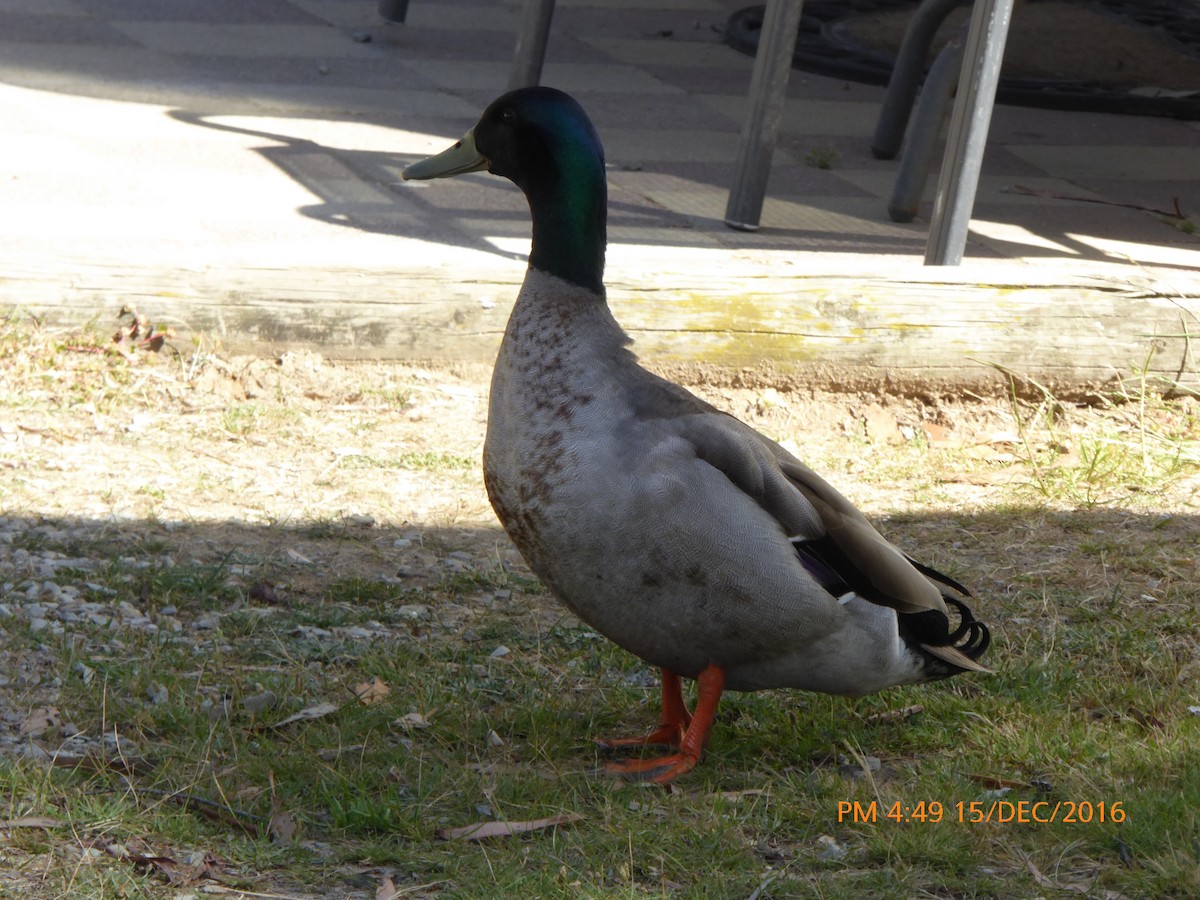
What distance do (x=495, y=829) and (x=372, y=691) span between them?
75 cm

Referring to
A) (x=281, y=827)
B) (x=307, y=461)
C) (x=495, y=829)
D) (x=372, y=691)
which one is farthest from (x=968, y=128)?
(x=281, y=827)

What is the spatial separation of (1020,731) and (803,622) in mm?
680

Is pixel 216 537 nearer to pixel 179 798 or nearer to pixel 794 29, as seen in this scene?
pixel 179 798

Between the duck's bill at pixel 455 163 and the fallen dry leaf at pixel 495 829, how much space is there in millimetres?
1491

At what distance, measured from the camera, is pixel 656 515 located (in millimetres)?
3004

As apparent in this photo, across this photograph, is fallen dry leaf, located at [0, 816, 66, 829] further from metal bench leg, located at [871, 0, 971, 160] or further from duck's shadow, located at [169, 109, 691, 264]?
metal bench leg, located at [871, 0, 971, 160]

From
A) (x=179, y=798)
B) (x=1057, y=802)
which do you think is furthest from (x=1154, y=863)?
(x=179, y=798)

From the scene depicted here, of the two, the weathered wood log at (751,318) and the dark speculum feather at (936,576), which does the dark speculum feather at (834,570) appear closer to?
the dark speculum feather at (936,576)

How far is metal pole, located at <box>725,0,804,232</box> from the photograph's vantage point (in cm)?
646

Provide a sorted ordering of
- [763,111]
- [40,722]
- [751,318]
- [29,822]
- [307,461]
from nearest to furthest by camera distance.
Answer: [29,822] < [40,722] < [307,461] < [751,318] < [763,111]

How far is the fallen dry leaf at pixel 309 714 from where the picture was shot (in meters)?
3.40

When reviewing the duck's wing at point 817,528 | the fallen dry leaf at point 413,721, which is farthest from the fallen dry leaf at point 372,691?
the duck's wing at point 817,528

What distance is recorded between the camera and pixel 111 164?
277 inches

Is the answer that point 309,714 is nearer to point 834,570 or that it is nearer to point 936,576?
point 834,570
